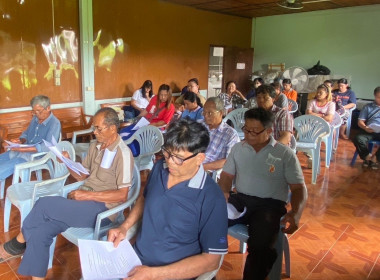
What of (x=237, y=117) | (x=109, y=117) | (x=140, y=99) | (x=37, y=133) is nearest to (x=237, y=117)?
(x=237, y=117)

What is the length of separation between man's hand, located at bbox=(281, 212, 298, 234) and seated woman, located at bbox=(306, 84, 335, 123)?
3.37 m

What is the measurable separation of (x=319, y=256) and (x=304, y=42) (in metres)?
6.90

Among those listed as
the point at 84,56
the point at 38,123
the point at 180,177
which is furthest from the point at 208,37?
the point at 180,177

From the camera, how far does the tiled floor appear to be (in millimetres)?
2238

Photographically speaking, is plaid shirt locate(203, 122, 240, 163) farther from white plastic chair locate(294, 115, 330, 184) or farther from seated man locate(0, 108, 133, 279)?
white plastic chair locate(294, 115, 330, 184)

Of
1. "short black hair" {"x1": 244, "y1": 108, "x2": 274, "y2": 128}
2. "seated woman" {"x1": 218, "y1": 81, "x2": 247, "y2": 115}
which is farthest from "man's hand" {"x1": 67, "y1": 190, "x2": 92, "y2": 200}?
"seated woman" {"x1": 218, "y1": 81, "x2": 247, "y2": 115}

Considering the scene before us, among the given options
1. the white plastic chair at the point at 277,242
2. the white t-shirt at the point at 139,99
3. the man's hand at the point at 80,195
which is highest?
the white t-shirt at the point at 139,99

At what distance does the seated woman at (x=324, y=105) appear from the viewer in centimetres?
484

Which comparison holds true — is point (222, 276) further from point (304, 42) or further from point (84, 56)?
point (304, 42)

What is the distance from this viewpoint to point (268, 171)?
200 cm

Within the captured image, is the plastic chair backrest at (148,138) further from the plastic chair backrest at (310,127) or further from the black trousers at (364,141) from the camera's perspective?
the black trousers at (364,141)

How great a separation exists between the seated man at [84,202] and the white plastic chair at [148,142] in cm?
116

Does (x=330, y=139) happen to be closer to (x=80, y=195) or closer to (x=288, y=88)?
(x=288, y=88)

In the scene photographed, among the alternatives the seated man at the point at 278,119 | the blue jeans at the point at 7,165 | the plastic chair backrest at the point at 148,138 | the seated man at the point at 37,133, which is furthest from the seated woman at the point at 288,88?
the blue jeans at the point at 7,165
